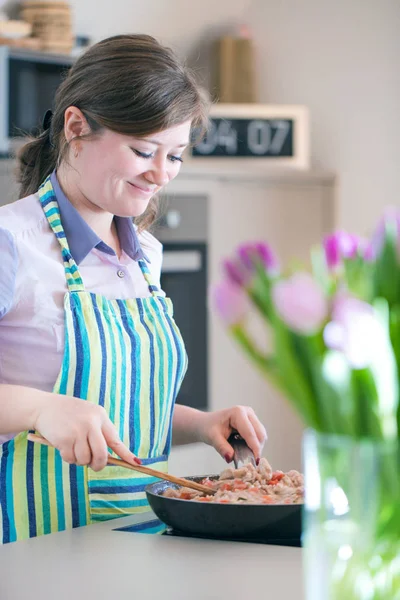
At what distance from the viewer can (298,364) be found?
2.26 feet

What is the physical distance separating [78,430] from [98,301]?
372 millimetres

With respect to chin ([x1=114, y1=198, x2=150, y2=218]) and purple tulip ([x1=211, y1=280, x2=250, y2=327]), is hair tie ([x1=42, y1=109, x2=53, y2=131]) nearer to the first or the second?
chin ([x1=114, y1=198, x2=150, y2=218])

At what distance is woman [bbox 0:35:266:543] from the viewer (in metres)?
1.54

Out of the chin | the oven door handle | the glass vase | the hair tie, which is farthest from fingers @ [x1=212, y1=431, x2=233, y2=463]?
the oven door handle

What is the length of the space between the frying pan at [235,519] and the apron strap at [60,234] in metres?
0.44

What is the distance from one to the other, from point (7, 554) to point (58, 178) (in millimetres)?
739

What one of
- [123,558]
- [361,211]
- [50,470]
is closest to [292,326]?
[123,558]

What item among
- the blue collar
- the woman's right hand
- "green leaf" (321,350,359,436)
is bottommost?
the woman's right hand

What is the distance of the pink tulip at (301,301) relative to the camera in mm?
633

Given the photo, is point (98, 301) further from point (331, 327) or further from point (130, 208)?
point (331, 327)

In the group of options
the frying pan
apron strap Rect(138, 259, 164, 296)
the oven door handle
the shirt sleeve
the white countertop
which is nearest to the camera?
the white countertop

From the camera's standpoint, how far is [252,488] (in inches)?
53.7

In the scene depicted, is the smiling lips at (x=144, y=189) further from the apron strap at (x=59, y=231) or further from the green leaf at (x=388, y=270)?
the green leaf at (x=388, y=270)

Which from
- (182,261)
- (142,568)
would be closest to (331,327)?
(142,568)
